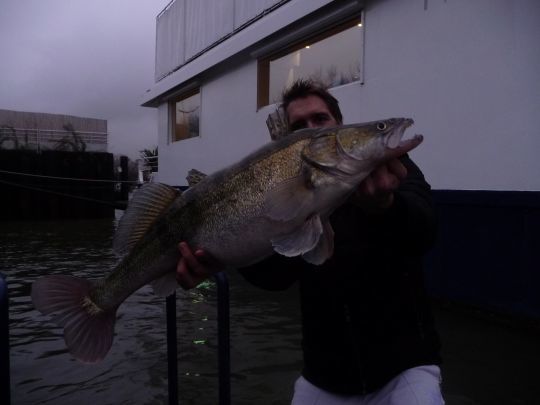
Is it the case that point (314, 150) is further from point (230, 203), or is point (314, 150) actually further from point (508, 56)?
point (508, 56)

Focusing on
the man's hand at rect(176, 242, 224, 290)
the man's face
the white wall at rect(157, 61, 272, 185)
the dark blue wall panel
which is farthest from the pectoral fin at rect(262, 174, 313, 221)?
the white wall at rect(157, 61, 272, 185)

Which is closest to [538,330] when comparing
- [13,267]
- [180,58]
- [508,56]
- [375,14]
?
[508,56]

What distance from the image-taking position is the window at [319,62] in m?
7.39

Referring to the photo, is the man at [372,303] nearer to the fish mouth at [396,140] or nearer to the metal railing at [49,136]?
the fish mouth at [396,140]

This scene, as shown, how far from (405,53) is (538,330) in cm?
380

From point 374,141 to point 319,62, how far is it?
6517 mm

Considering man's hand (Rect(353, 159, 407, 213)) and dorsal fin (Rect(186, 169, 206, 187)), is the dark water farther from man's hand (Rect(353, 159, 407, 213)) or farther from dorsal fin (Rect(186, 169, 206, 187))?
man's hand (Rect(353, 159, 407, 213))

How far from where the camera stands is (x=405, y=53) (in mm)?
6391

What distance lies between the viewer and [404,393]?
2.04 metres

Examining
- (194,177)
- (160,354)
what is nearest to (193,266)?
(194,177)

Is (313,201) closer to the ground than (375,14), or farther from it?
closer to the ground

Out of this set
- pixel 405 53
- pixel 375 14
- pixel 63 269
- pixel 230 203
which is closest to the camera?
pixel 230 203

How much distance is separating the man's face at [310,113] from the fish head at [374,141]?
735 mm

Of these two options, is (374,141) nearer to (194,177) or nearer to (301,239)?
(301,239)
